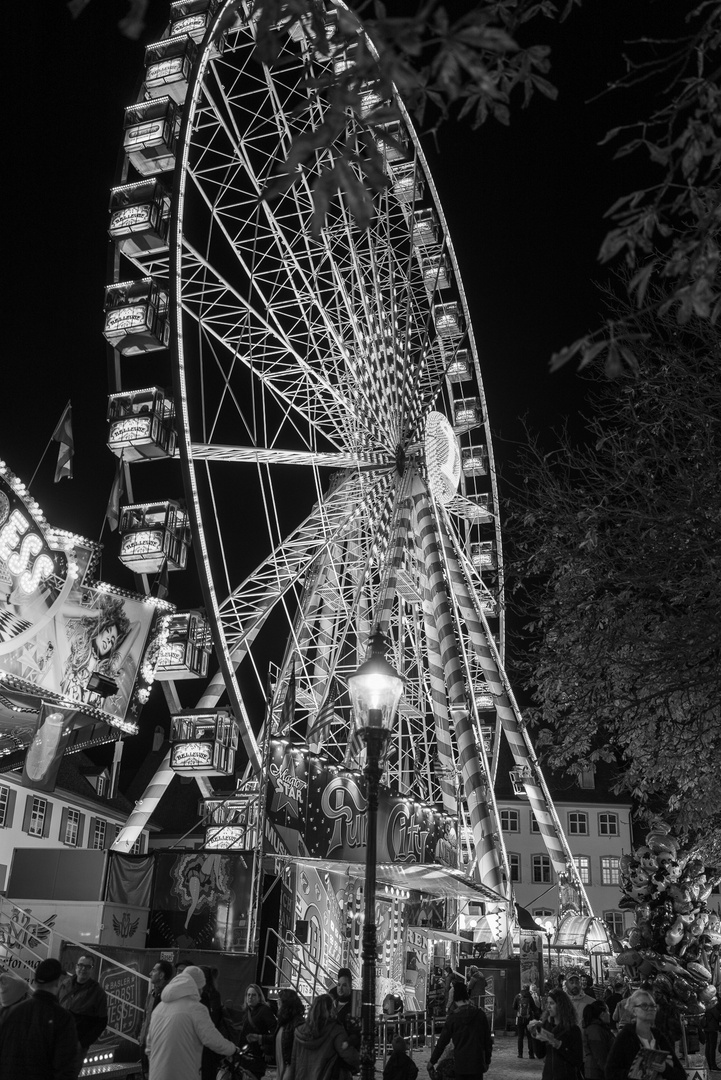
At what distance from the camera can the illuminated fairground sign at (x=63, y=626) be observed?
16047mm

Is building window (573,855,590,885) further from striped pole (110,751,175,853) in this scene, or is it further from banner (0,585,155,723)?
banner (0,585,155,723)

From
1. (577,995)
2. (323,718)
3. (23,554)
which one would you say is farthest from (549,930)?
(577,995)

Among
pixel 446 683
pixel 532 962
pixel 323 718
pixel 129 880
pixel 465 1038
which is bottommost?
pixel 532 962

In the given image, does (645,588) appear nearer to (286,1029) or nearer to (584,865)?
(286,1029)

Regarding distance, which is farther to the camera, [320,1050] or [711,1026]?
[711,1026]

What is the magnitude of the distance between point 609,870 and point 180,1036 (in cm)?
5241

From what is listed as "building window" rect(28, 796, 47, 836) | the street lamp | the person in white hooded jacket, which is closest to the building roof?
the street lamp

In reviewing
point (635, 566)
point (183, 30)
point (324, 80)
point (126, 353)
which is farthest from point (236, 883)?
point (183, 30)

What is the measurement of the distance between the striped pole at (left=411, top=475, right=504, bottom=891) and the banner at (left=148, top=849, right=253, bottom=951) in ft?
22.0

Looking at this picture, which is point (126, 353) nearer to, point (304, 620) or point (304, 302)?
point (304, 302)

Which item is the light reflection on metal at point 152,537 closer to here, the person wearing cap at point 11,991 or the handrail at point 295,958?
the handrail at point 295,958

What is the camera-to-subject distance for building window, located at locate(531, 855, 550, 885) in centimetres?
5581

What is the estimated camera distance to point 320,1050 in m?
7.22

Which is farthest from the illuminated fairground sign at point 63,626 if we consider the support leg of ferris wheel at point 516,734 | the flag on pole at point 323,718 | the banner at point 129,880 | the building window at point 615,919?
the building window at point 615,919
